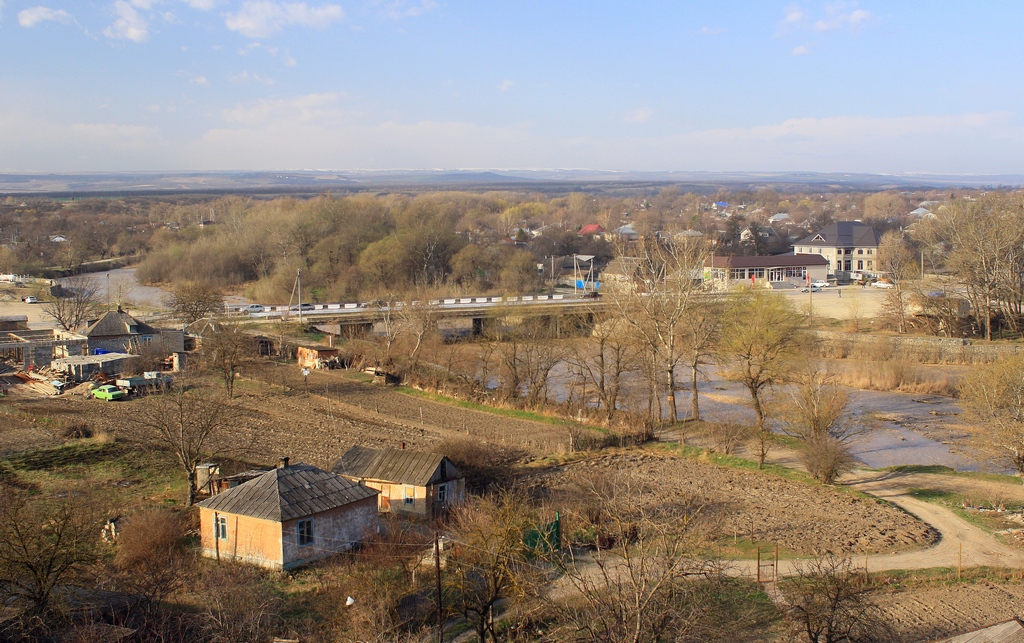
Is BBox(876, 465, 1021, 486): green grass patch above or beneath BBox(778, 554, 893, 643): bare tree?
beneath

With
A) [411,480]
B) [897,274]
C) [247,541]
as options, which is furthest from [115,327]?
[897,274]

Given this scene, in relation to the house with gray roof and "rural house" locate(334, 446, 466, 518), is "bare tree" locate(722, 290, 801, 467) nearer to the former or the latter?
"rural house" locate(334, 446, 466, 518)

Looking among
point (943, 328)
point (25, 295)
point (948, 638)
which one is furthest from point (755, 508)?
point (25, 295)

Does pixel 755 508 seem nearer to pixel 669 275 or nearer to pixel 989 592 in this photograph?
pixel 989 592

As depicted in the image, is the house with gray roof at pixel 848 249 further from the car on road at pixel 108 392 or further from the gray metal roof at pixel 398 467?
the gray metal roof at pixel 398 467

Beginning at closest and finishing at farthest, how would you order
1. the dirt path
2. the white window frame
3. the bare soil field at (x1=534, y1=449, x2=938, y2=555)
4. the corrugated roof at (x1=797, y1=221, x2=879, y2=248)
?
the white window frame
the dirt path
the bare soil field at (x1=534, y1=449, x2=938, y2=555)
the corrugated roof at (x1=797, y1=221, x2=879, y2=248)

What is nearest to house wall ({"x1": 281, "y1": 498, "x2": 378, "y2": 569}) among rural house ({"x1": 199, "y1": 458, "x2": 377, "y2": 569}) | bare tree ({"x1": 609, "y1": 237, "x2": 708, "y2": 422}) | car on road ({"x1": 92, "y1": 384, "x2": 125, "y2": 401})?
rural house ({"x1": 199, "y1": 458, "x2": 377, "y2": 569})
